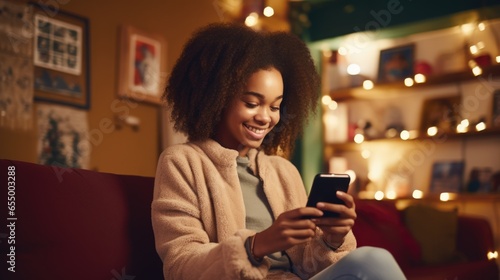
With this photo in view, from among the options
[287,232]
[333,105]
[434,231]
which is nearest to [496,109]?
[333,105]

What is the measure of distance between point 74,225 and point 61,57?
6.68ft

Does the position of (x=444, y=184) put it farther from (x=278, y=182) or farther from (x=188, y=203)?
(x=188, y=203)

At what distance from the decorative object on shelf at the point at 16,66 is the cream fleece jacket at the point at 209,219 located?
5.77ft

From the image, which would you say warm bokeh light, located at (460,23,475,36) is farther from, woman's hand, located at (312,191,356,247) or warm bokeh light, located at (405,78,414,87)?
woman's hand, located at (312,191,356,247)

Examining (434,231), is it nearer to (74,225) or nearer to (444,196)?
(444,196)

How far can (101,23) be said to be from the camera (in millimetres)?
3201

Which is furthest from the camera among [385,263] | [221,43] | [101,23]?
[101,23]

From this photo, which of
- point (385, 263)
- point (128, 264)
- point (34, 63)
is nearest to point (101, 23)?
point (34, 63)

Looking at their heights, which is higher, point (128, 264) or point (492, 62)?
point (492, 62)

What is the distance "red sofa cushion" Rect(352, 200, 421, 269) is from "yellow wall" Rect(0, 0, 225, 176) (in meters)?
1.65

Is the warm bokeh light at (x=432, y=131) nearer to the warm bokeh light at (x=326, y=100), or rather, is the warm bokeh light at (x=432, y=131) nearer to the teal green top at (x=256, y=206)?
the warm bokeh light at (x=326, y=100)

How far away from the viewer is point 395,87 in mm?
4105

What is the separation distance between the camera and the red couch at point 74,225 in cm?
108

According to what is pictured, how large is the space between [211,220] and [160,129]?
7.94ft
